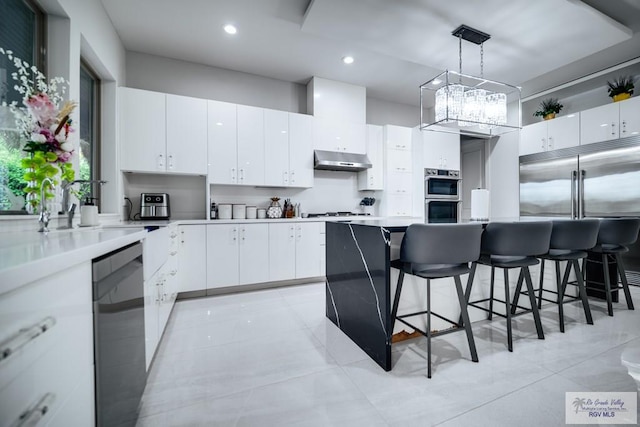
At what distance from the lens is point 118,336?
40.2 inches

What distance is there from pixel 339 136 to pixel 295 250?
1844 mm

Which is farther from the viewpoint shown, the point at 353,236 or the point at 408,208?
the point at 408,208

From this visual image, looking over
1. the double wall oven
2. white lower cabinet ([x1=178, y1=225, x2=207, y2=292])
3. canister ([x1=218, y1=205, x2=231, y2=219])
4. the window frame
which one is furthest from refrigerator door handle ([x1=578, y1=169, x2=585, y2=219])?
the window frame

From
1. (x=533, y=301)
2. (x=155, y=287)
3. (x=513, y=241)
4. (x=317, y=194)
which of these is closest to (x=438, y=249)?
(x=513, y=241)

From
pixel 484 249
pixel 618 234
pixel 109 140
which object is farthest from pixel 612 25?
pixel 109 140

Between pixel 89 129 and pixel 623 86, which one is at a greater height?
pixel 623 86

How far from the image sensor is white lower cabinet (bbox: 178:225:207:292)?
10.0ft

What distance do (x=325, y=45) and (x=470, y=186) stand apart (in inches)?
163

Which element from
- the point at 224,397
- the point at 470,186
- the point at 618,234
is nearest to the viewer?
the point at 224,397

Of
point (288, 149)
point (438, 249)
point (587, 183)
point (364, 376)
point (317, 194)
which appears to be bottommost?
point (364, 376)

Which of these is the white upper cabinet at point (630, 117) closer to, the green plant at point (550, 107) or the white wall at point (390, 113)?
the green plant at point (550, 107)

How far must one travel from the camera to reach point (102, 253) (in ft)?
3.00

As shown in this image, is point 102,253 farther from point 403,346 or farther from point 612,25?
point 612,25

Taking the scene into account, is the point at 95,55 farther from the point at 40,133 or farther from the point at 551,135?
the point at 551,135
